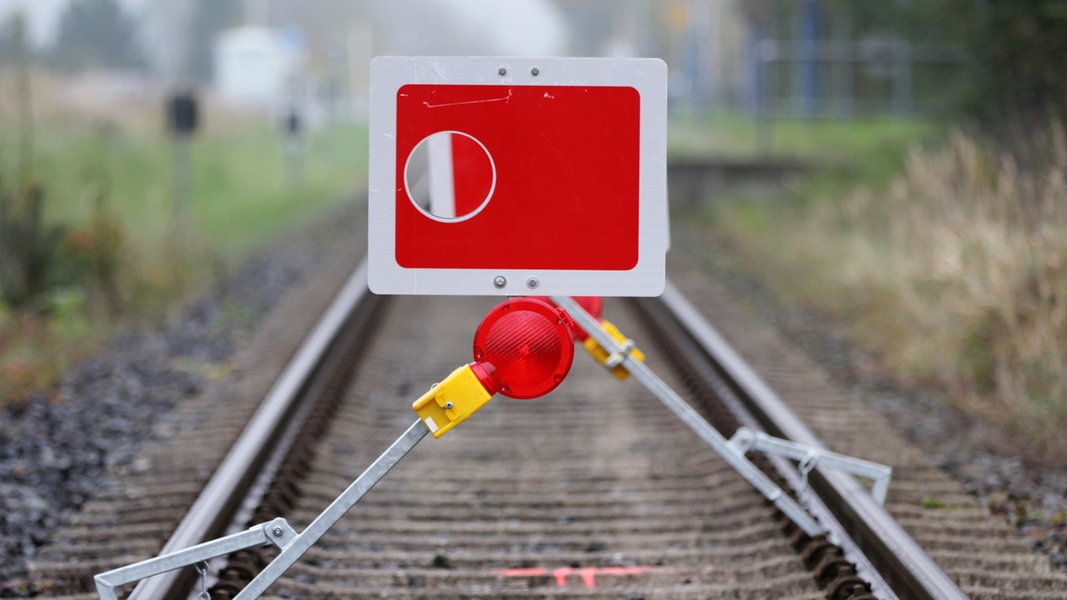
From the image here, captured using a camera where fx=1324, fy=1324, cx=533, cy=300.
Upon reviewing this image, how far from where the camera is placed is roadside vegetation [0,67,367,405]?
846cm

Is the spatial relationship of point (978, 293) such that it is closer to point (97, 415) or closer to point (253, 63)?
point (97, 415)

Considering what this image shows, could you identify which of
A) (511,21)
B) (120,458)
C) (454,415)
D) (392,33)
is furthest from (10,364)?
(392,33)

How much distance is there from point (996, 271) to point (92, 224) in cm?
635

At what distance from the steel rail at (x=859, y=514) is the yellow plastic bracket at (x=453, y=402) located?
4.37ft

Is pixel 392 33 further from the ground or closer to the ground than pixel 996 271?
further from the ground

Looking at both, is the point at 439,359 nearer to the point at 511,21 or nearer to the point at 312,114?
the point at 312,114

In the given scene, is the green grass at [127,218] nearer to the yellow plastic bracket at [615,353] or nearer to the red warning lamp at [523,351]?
the yellow plastic bracket at [615,353]

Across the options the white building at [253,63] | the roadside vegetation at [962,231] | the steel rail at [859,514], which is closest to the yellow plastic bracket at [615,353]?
the steel rail at [859,514]

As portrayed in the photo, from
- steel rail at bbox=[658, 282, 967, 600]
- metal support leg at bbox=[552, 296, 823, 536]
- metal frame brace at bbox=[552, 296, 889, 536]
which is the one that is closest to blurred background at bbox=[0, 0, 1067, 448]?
steel rail at bbox=[658, 282, 967, 600]

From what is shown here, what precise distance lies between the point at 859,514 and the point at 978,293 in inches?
133

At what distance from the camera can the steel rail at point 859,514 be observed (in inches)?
140

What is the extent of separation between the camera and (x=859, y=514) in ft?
13.4

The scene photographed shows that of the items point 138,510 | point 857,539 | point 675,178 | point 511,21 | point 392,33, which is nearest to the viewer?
point 857,539

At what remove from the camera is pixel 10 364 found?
704cm
